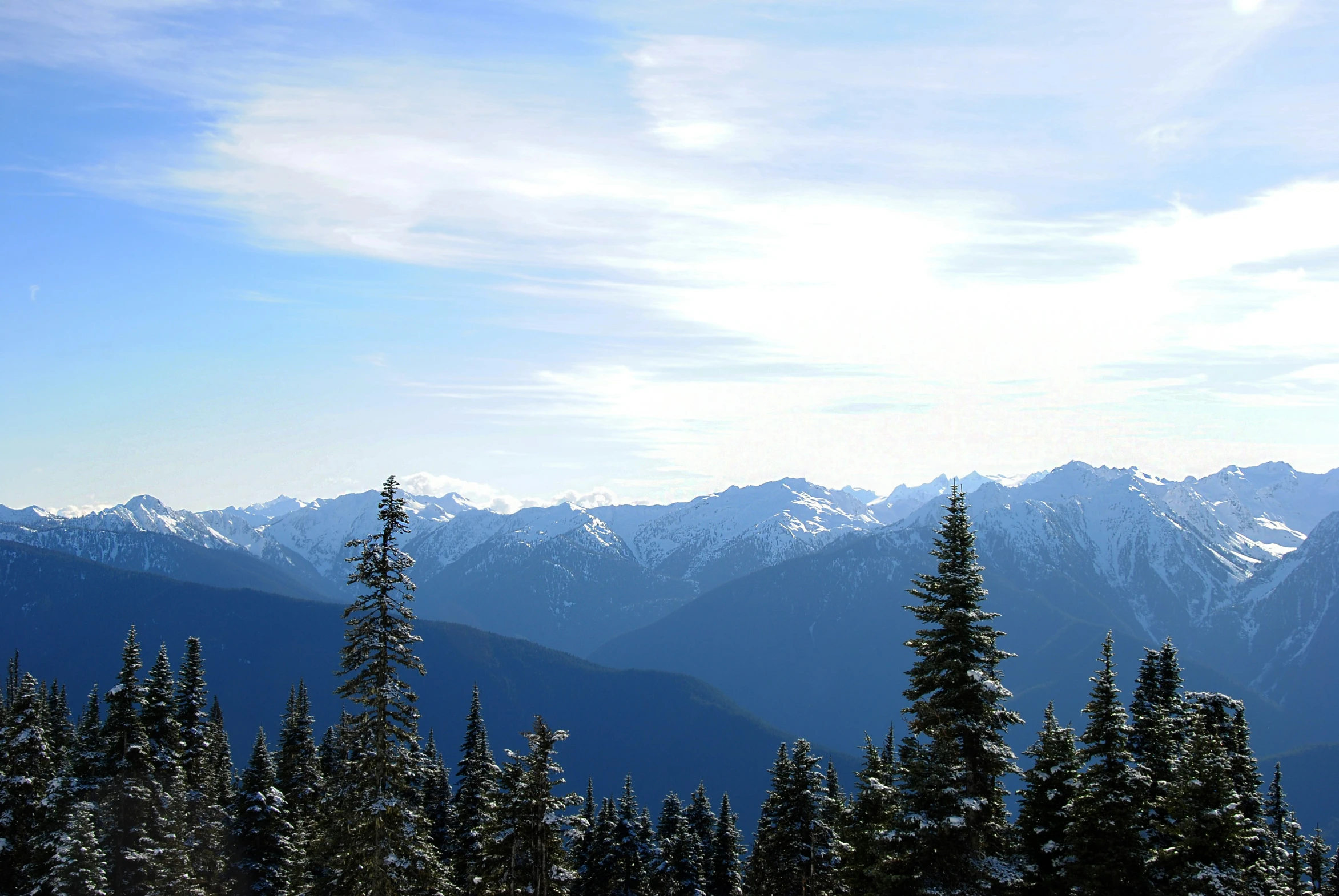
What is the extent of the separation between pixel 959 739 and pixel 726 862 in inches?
1822

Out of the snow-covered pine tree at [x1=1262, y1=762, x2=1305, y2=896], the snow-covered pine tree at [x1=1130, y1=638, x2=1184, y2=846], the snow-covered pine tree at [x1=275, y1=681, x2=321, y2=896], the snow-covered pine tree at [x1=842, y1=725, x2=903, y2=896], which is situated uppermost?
the snow-covered pine tree at [x1=1130, y1=638, x2=1184, y2=846]

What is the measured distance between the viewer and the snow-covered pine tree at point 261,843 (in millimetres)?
62594

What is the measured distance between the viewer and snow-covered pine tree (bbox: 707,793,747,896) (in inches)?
2916

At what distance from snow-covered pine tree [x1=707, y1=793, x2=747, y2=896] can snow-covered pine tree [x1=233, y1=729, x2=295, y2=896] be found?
29.2 m

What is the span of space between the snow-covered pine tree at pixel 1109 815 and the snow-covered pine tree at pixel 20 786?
4808 cm

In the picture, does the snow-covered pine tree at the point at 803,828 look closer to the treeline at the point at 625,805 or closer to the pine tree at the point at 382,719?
the treeline at the point at 625,805

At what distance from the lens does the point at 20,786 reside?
53156 mm

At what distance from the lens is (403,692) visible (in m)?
34.8

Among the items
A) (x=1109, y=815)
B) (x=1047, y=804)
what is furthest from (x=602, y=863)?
(x=1109, y=815)

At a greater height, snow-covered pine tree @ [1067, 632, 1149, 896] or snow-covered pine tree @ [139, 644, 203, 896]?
snow-covered pine tree @ [1067, 632, 1149, 896]

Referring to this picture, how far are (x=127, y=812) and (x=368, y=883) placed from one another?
23.7m

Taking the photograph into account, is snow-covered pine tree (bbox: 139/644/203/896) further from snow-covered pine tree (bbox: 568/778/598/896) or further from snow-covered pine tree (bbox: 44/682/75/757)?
snow-covered pine tree (bbox: 568/778/598/896)

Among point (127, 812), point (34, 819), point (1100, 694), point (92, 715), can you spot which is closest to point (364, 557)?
point (1100, 694)

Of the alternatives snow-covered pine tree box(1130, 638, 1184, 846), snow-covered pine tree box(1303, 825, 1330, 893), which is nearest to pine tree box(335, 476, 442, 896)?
snow-covered pine tree box(1130, 638, 1184, 846)
